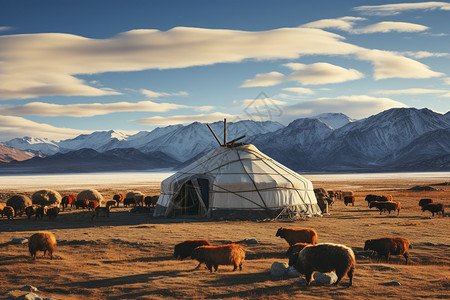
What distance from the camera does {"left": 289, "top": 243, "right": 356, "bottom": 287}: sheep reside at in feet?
42.4

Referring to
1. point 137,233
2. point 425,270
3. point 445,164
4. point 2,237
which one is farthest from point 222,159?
point 445,164

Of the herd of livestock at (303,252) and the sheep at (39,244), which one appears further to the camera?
the sheep at (39,244)

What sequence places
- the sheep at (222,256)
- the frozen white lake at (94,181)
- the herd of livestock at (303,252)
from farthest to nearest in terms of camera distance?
the frozen white lake at (94,181)
the sheep at (222,256)
the herd of livestock at (303,252)

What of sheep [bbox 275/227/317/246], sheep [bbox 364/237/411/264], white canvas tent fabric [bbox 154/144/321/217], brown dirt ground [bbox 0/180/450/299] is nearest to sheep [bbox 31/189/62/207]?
brown dirt ground [bbox 0/180/450/299]

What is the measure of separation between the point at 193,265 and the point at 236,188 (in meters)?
13.3

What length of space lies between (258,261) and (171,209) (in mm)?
15252

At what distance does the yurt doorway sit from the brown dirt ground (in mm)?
2887

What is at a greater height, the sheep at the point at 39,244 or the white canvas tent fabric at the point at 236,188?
the white canvas tent fabric at the point at 236,188

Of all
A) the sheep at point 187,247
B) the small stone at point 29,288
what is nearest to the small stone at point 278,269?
the sheep at point 187,247

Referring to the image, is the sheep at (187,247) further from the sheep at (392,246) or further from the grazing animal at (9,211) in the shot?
the grazing animal at (9,211)

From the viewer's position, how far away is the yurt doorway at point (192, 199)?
3020cm

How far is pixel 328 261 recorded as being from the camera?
13016 millimetres

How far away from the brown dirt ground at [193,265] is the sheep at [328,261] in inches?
17.8

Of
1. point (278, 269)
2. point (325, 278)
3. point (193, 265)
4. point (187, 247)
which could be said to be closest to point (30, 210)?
point (187, 247)
